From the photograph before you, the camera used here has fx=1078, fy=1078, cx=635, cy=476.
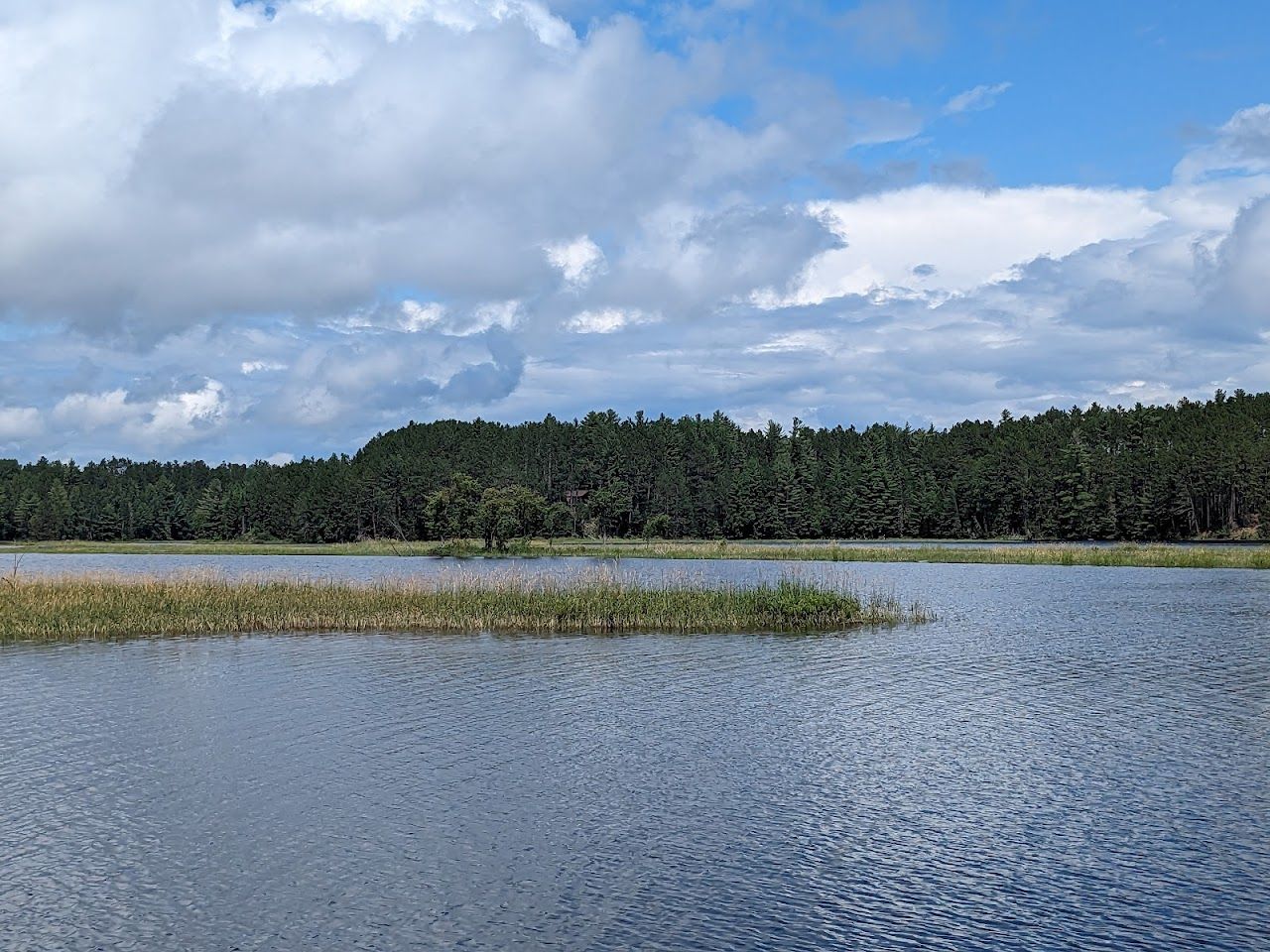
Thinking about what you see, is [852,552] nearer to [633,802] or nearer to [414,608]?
[414,608]

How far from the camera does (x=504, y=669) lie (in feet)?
95.5

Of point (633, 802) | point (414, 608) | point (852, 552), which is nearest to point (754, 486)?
point (852, 552)

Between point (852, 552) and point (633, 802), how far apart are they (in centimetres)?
7253

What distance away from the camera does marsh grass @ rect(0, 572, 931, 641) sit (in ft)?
121

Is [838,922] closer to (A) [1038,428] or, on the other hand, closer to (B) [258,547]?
(B) [258,547]

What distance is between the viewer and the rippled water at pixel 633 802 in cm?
1188

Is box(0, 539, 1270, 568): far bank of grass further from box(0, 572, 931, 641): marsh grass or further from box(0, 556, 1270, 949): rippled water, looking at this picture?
box(0, 556, 1270, 949): rippled water

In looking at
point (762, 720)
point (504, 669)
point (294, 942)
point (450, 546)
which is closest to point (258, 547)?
point (450, 546)

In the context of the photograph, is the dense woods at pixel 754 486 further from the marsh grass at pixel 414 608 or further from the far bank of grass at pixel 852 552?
the marsh grass at pixel 414 608

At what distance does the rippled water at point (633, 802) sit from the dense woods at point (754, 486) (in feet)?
261

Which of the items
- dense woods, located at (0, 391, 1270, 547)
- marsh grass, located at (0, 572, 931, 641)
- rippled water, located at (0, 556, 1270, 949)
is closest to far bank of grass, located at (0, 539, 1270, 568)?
dense woods, located at (0, 391, 1270, 547)

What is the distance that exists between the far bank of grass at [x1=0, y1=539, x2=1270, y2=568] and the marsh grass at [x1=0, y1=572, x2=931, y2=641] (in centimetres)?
3930

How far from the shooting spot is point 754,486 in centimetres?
14762

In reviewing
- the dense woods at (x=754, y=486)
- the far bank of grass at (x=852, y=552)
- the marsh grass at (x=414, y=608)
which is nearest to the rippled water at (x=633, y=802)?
the marsh grass at (x=414, y=608)
